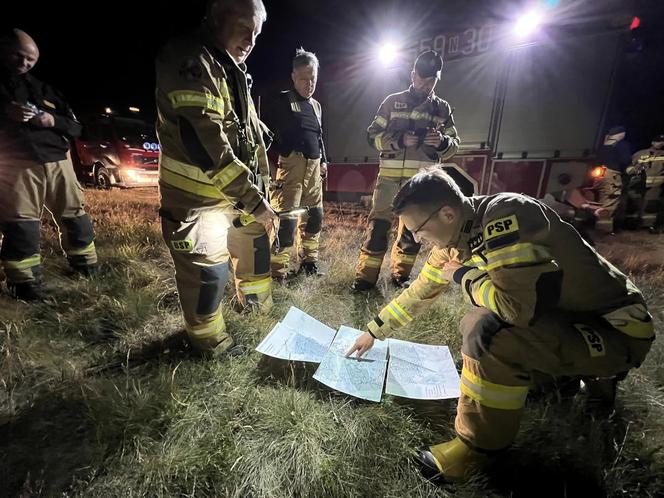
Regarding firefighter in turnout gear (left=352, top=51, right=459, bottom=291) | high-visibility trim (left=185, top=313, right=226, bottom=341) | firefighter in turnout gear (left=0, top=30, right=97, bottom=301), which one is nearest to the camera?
high-visibility trim (left=185, top=313, right=226, bottom=341)

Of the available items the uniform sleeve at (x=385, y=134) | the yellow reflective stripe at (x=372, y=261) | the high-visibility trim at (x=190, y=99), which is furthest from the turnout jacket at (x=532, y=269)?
the uniform sleeve at (x=385, y=134)

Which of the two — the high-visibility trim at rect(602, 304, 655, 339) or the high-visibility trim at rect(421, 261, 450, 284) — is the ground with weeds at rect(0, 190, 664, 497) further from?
the high-visibility trim at rect(421, 261, 450, 284)

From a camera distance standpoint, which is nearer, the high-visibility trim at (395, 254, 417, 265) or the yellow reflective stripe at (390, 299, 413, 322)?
the yellow reflective stripe at (390, 299, 413, 322)

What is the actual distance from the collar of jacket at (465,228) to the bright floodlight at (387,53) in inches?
240

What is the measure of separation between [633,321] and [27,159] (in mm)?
3814

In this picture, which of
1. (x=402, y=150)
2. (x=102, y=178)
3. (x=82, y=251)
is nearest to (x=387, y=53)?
(x=402, y=150)

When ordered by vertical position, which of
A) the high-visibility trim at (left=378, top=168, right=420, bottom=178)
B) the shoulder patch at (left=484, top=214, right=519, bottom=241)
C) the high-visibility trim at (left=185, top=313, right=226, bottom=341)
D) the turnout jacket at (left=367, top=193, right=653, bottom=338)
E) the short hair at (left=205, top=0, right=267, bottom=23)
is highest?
the short hair at (left=205, top=0, right=267, bottom=23)

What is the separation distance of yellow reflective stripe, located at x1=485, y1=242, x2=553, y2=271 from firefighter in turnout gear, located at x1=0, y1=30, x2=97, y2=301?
123 inches

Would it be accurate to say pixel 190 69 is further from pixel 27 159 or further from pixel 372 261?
Answer: pixel 372 261

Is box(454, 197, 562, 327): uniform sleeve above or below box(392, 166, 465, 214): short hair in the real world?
below

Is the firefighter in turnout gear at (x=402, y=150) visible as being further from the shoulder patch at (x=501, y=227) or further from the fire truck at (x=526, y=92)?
the fire truck at (x=526, y=92)

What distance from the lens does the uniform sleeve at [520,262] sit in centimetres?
109

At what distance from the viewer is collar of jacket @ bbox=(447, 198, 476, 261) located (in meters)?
1.32

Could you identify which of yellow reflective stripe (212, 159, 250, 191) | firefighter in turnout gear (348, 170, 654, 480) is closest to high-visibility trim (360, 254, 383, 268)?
firefighter in turnout gear (348, 170, 654, 480)
